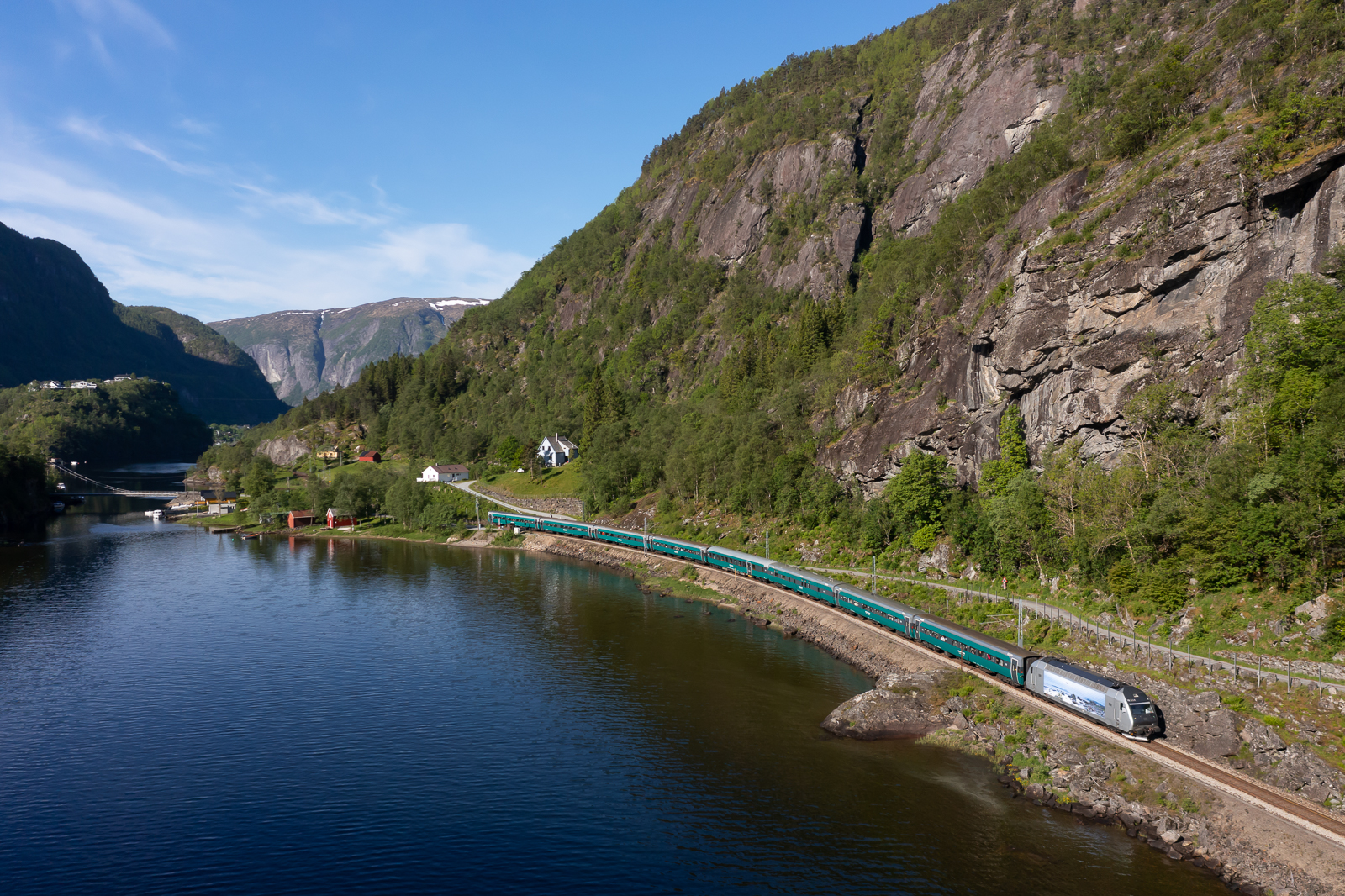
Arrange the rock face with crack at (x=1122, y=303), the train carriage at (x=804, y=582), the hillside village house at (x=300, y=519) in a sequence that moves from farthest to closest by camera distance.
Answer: the hillside village house at (x=300, y=519), the train carriage at (x=804, y=582), the rock face with crack at (x=1122, y=303)

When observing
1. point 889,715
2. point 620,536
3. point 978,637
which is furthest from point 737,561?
point 889,715

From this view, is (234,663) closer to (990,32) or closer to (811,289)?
(811,289)

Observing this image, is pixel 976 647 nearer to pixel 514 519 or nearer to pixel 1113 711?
pixel 1113 711

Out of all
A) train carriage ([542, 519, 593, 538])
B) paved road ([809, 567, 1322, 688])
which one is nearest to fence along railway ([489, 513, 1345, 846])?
paved road ([809, 567, 1322, 688])

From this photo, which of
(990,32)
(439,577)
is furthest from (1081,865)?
(990,32)

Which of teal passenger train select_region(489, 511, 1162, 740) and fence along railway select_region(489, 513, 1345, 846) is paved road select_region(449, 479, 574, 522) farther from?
teal passenger train select_region(489, 511, 1162, 740)

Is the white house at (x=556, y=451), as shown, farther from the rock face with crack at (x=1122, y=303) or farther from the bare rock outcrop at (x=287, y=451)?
the rock face with crack at (x=1122, y=303)

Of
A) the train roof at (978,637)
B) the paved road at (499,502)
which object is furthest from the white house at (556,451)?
the train roof at (978,637)
